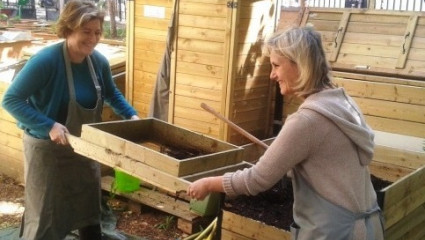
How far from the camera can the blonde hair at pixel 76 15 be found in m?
3.24

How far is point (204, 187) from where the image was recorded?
243 centimetres

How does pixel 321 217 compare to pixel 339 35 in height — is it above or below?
below

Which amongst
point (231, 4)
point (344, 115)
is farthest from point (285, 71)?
point (231, 4)

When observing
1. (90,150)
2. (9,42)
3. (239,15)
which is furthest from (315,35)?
(9,42)

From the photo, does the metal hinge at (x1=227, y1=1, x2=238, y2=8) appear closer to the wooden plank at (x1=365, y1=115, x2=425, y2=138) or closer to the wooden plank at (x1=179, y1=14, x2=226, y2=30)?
the wooden plank at (x1=179, y1=14, x2=226, y2=30)

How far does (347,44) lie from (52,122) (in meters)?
3.86

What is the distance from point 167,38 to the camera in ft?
17.8

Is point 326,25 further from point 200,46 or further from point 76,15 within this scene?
point 76,15

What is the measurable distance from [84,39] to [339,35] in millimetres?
3613

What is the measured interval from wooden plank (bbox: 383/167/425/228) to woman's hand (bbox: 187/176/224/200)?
1.51m

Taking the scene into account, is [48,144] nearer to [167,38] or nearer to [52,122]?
[52,122]

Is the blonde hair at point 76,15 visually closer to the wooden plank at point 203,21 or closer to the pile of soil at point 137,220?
the wooden plank at point 203,21

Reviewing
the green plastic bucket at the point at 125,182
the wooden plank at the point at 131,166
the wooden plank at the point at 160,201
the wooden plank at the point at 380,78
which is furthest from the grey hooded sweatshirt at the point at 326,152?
the green plastic bucket at the point at 125,182

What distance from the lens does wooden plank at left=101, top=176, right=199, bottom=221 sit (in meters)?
4.95
